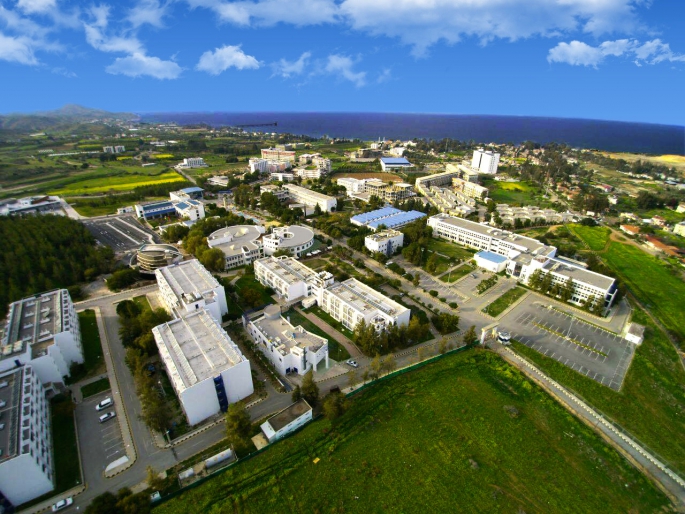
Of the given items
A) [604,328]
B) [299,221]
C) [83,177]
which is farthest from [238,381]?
[83,177]

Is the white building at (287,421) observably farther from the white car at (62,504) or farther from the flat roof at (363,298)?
the flat roof at (363,298)

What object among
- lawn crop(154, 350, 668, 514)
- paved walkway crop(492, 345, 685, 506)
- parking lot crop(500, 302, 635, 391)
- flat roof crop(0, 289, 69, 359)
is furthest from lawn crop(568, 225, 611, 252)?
flat roof crop(0, 289, 69, 359)

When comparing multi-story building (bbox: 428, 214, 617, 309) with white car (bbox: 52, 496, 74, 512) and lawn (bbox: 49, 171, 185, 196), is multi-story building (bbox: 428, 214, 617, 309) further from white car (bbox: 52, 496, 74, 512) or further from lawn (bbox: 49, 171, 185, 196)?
lawn (bbox: 49, 171, 185, 196)

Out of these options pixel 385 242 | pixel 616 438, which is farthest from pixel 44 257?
pixel 616 438

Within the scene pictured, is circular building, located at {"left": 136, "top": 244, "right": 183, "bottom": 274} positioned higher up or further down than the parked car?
higher up

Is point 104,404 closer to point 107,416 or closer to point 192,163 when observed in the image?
point 107,416

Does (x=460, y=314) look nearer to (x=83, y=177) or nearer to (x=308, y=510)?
(x=308, y=510)
